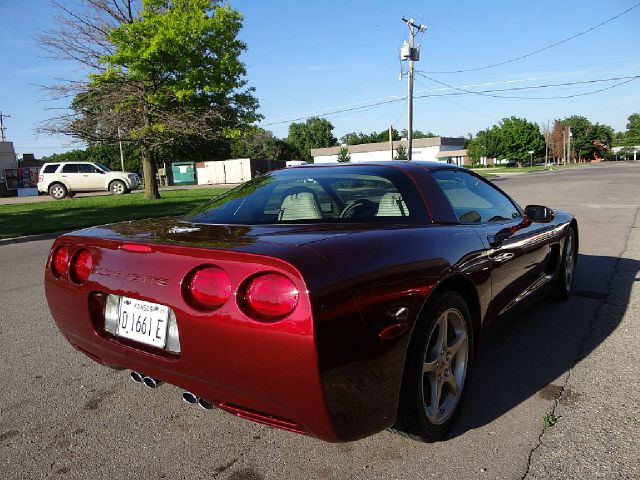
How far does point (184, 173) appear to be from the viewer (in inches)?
2000

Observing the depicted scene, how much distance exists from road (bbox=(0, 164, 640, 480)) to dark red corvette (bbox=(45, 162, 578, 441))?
24 cm

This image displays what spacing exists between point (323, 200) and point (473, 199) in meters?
1.27

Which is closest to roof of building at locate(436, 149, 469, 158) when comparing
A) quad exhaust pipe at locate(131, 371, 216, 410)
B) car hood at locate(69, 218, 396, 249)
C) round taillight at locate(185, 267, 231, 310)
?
car hood at locate(69, 218, 396, 249)

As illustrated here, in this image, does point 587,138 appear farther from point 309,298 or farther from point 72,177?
point 309,298

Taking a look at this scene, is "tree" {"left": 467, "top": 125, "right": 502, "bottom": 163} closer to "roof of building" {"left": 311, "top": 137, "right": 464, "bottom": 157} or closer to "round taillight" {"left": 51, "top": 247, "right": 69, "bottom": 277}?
"roof of building" {"left": 311, "top": 137, "right": 464, "bottom": 157}

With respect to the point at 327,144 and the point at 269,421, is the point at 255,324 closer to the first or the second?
the point at 269,421

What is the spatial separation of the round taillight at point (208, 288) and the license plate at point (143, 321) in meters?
0.16

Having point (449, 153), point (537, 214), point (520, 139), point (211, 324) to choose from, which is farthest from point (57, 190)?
point (520, 139)

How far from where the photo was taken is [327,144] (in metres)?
108

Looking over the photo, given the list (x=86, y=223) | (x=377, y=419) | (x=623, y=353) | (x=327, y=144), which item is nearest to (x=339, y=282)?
(x=377, y=419)

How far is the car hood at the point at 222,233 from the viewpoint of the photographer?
2088 millimetres

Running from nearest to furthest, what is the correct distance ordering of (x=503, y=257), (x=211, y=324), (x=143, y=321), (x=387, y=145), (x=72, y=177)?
(x=211, y=324)
(x=143, y=321)
(x=503, y=257)
(x=72, y=177)
(x=387, y=145)

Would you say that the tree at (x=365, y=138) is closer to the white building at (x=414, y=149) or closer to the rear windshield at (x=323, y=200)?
the white building at (x=414, y=149)

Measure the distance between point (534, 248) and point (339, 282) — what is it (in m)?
2.25
